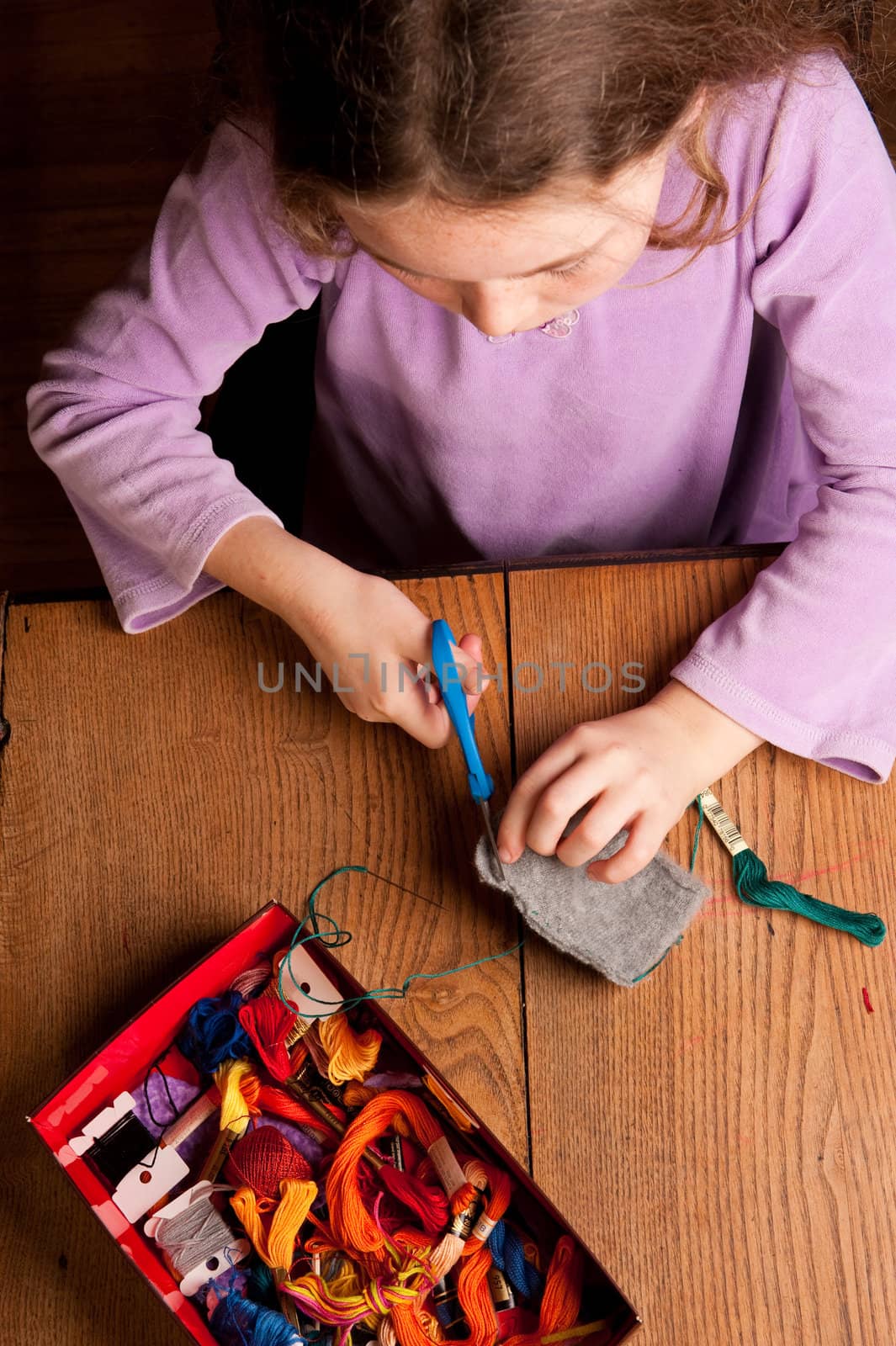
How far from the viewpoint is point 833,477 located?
674 mm

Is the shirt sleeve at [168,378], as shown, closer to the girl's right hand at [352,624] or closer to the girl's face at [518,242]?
the girl's right hand at [352,624]

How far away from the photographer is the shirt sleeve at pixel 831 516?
0.60 m

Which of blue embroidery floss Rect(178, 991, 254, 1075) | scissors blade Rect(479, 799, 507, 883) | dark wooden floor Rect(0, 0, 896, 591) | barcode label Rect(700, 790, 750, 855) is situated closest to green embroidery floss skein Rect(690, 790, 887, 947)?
barcode label Rect(700, 790, 750, 855)

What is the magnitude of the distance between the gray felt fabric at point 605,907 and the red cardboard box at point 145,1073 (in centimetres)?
10

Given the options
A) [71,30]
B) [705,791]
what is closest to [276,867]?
[705,791]

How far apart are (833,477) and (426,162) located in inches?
14.3

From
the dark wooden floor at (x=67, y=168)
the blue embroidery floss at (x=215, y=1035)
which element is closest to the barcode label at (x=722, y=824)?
the blue embroidery floss at (x=215, y=1035)

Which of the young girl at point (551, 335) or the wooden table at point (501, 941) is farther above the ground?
the young girl at point (551, 335)

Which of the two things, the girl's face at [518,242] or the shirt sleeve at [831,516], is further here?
the shirt sleeve at [831,516]

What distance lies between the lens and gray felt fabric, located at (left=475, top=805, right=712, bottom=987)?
1.88 ft

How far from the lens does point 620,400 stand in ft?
2.39

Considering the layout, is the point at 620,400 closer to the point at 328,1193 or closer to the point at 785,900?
the point at 785,900

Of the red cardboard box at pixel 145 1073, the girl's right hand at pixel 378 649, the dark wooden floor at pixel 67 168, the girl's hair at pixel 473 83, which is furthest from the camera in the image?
the dark wooden floor at pixel 67 168

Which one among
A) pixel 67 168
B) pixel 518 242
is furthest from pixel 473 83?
pixel 67 168
